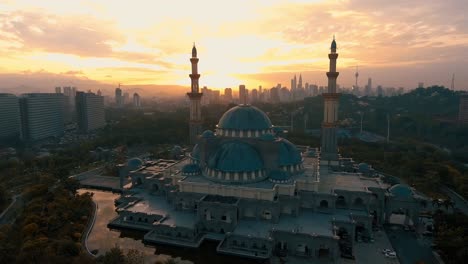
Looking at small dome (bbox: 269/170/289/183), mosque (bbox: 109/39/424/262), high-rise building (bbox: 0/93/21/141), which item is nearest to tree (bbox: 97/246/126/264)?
mosque (bbox: 109/39/424/262)

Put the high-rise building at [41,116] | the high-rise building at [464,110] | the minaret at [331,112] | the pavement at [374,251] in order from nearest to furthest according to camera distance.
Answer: the pavement at [374,251] → the minaret at [331,112] → the high-rise building at [464,110] → the high-rise building at [41,116]

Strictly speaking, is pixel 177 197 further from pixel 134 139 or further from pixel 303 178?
pixel 134 139

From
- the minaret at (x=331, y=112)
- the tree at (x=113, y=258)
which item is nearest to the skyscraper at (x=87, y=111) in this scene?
the minaret at (x=331, y=112)

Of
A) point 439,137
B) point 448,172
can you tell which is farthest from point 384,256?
point 439,137

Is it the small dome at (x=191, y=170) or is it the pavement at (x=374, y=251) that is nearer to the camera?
the pavement at (x=374, y=251)

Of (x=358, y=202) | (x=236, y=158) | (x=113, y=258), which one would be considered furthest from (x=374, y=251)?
(x=113, y=258)

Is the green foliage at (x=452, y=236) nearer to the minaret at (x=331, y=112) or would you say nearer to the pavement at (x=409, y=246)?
the pavement at (x=409, y=246)

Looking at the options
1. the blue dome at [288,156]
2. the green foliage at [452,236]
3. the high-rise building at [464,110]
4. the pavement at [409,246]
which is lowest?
the pavement at [409,246]
